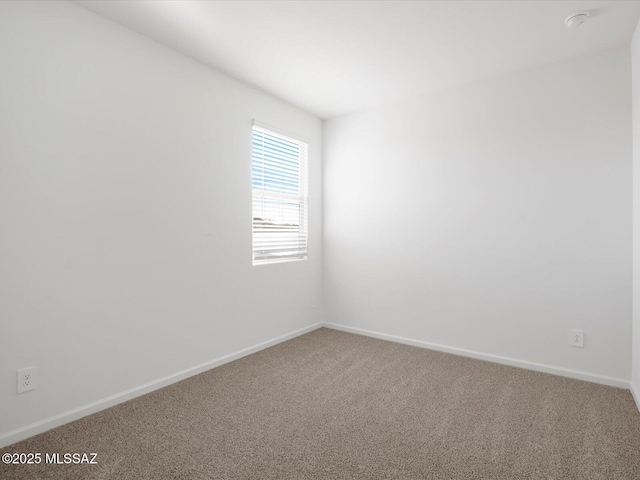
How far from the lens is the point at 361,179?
397 centimetres

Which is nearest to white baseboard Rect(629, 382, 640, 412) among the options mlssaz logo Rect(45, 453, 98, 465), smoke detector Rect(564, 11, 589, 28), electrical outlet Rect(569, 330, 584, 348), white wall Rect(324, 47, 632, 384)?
white wall Rect(324, 47, 632, 384)

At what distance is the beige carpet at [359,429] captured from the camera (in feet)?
5.52

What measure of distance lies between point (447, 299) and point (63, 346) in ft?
10.1

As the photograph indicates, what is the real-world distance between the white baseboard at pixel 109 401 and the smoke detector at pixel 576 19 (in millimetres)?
3480

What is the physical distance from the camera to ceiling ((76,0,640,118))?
2162 mm

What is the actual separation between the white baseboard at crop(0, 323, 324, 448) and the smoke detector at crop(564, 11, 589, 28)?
3.48 m

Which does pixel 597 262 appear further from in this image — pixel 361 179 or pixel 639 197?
pixel 361 179

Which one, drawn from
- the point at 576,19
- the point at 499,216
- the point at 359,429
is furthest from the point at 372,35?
the point at 359,429

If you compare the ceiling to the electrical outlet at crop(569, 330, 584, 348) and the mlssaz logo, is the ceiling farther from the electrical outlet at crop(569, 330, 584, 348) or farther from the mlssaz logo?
the mlssaz logo

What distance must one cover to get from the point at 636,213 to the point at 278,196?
2924 millimetres

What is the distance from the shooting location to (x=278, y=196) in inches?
144

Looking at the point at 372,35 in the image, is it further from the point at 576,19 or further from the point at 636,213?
the point at 636,213

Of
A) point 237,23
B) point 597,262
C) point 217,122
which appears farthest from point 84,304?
point 597,262

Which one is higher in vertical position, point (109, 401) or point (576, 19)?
point (576, 19)
